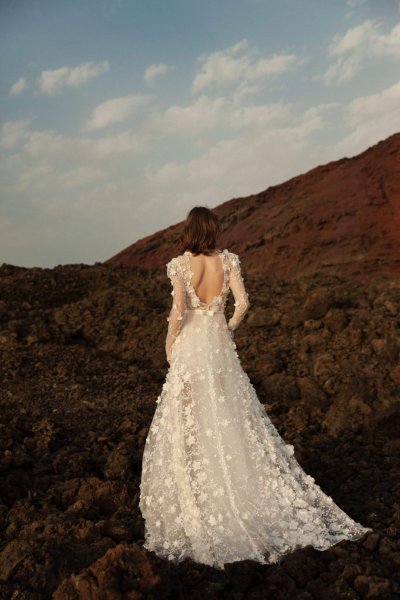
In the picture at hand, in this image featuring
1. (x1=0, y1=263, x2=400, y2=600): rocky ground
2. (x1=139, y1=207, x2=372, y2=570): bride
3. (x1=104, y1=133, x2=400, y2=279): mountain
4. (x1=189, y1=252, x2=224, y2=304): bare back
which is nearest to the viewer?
(x1=0, y1=263, x2=400, y2=600): rocky ground

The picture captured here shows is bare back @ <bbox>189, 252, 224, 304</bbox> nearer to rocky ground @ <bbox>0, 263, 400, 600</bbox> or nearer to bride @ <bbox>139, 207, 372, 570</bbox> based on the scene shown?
bride @ <bbox>139, 207, 372, 570</bbox>

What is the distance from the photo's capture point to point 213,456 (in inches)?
161

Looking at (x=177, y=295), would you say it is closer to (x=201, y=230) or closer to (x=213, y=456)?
(x=201, y=230)

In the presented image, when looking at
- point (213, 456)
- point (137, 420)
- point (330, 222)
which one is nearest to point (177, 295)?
point (213, 456)

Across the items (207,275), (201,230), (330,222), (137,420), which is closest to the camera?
(201,230)

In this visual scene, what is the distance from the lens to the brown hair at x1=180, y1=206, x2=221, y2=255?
392 cm

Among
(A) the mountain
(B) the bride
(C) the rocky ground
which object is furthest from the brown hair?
(A) the mountain

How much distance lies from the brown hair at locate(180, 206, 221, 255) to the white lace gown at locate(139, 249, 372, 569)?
0.30 feet

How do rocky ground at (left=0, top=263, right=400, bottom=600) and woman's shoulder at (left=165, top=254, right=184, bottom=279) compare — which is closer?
rocky ground at (left=0, top=263, right=400, bottom=600)

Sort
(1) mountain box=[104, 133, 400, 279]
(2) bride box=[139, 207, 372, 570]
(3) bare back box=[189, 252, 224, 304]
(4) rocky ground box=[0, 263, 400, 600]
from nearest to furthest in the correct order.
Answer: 1. (4) rocky ground box=[0, 263, 400, 600]
2. (2) bride box=[139, 207, 372, 570]
3. (3) bare back box=[189, 252, 224, 304]
4. (1) mountain box=[104, 133, 400, 279]

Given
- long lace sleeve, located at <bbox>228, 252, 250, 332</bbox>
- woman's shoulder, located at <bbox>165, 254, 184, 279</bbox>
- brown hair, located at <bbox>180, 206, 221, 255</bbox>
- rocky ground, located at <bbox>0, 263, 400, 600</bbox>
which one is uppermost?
brown hair, located at <bbox>180, 206, 221, 255</bbox>

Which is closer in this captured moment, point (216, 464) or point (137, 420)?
point (216, 464)

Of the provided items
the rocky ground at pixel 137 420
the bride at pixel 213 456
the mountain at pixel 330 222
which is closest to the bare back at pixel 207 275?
the bride at pixel 213 456

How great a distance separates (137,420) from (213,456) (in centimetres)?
329
